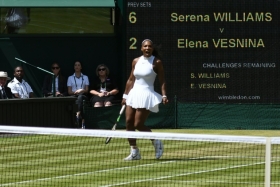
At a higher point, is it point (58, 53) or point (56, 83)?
point (58, 53)

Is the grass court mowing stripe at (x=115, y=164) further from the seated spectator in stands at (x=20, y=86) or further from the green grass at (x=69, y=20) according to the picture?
the green grass at (x=69, y=20)

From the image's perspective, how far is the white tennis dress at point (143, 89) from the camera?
12.5 meters

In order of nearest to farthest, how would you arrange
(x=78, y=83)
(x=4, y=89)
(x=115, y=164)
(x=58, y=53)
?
(x=115, y=164)
(x=4, y=89)
(x=78, y=83)
(x=58, y=53)

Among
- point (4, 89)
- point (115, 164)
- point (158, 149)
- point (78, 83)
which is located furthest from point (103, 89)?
point (115, 164)

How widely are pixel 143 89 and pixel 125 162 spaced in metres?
1.13

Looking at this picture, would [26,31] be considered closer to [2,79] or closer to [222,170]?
[2,79]

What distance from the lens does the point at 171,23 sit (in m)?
19.3

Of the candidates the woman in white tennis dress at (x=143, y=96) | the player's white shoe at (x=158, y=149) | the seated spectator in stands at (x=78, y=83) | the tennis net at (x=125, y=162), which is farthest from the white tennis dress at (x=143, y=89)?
the seated spectator in stands at (x=78, y=83)

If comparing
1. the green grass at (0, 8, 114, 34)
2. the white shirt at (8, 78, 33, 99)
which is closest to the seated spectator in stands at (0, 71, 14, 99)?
the white shirt at (8, 78, 33, 99)

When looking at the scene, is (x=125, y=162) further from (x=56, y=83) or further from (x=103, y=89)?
(x=56, y=83)

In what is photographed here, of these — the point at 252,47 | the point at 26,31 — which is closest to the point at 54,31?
the point at 26,31

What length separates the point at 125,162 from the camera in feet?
40.4

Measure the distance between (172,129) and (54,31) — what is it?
420 centimetres

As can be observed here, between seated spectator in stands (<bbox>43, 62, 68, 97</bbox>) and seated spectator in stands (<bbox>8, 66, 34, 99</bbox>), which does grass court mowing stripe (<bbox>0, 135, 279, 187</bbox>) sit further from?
seated spectator in stands (<bbox>43, 62, 68, 97</bbox>)
